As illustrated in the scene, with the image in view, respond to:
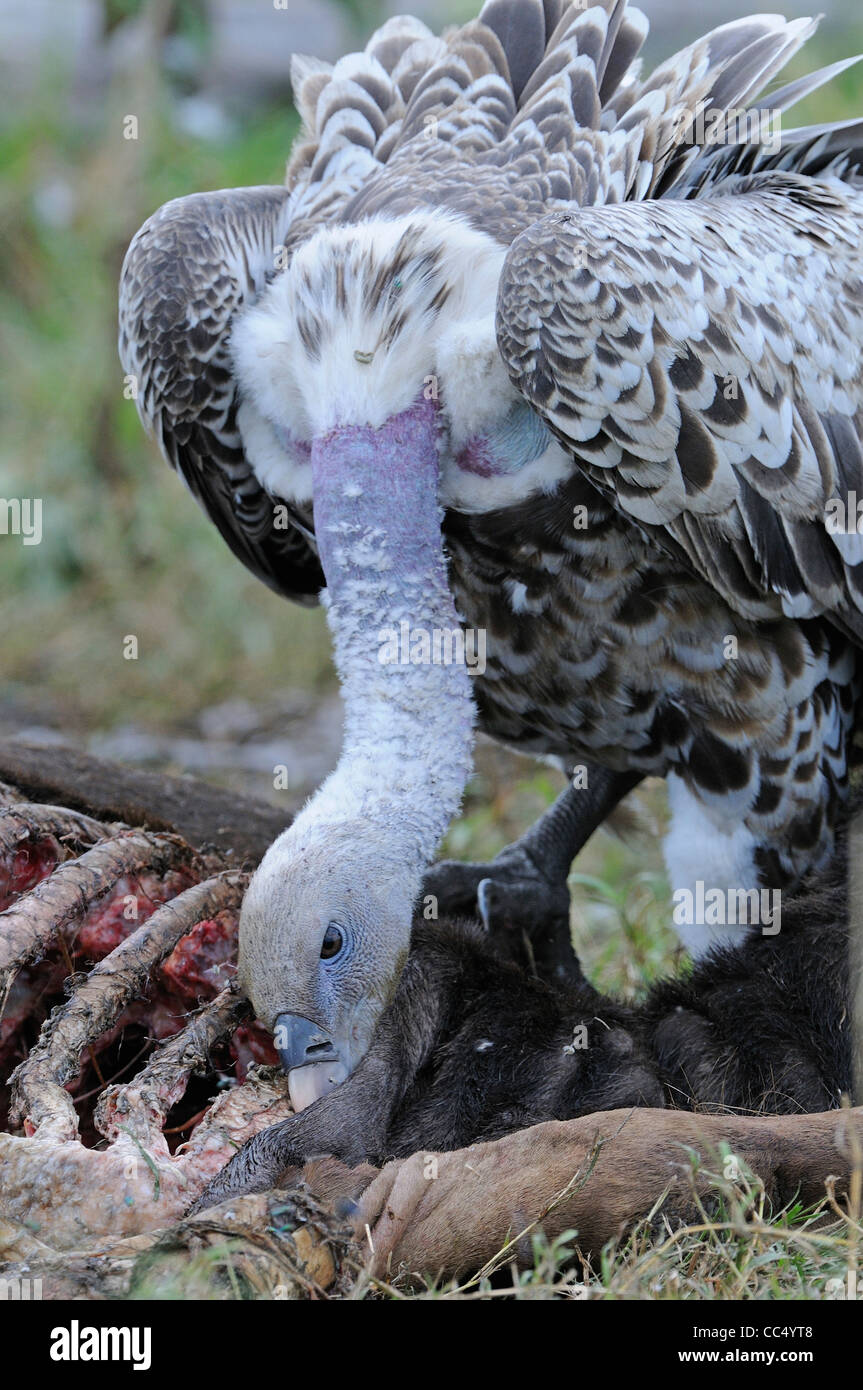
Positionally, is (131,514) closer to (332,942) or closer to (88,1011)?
(332,942)

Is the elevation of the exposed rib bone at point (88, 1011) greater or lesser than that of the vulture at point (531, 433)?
lesser

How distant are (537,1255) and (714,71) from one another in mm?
3488

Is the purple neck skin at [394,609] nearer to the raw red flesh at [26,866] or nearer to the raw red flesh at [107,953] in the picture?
the raw red flesh at [107,953]

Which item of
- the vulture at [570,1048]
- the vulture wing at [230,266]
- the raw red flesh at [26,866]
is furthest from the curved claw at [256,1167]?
the vulture wing at [230,266]

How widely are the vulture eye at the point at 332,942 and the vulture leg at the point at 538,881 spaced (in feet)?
4.01

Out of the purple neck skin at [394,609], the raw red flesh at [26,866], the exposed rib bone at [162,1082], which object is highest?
the purple neck skin at [394,609]

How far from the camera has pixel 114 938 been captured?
3557 mm

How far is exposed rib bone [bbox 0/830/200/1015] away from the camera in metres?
3.22

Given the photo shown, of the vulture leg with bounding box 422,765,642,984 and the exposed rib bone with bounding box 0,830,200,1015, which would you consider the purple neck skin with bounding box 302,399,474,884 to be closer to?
the exposed rib bone with bounding box 0,830,200,1015

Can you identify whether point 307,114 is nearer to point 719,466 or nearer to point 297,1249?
point 719,466

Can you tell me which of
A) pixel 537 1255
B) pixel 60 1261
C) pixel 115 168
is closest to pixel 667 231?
pixel 537 1255

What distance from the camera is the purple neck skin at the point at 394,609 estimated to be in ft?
13.1

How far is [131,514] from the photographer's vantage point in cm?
866

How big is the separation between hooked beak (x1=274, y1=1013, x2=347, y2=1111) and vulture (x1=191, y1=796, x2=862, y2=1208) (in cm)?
6
